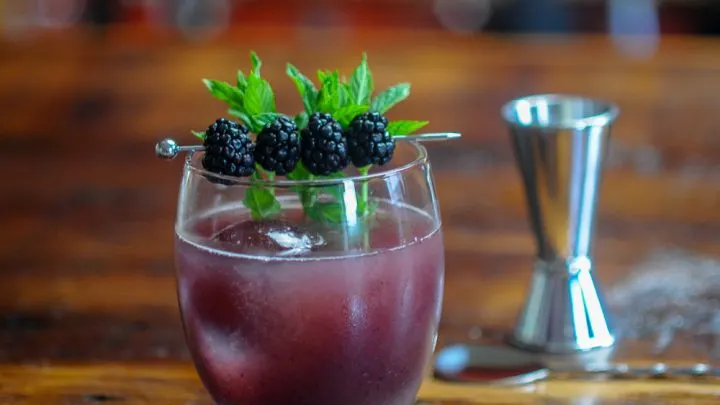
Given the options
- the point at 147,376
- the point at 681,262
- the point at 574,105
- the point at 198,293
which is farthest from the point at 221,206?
the point at 681,262

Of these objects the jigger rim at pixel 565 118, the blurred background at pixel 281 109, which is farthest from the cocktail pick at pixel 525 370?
the jigger rim at pixel 565 118

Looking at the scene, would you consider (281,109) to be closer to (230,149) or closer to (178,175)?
(178,175)

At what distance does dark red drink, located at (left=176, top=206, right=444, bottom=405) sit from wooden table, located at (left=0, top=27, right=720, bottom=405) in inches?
6.2

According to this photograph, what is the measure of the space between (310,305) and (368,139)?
14cm

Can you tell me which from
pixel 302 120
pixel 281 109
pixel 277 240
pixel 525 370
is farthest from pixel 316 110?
pixel 281 109

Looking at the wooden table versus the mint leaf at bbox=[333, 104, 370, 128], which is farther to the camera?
the wooden table

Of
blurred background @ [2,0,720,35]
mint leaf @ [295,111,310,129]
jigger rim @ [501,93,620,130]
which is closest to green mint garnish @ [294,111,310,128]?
mint leaf @ [295,111,310,129]

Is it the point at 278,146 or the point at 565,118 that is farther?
the point at 565,118

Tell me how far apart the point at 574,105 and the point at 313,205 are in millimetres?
487

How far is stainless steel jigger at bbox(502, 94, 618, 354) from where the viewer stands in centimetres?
101

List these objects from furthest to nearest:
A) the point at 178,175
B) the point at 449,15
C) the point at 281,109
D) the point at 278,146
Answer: the point at 449,15
the point at 281,109
the point at 178,175
the point at 278,146

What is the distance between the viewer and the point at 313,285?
767 millimetres

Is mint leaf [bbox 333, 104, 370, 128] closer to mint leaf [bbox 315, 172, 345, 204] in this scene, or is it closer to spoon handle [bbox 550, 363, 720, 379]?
mint leaf [bbox 315, 172, 345, 204]

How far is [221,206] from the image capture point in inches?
33.0
